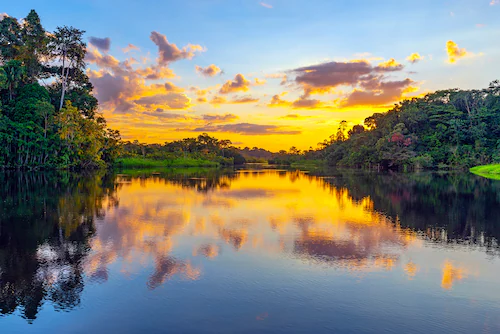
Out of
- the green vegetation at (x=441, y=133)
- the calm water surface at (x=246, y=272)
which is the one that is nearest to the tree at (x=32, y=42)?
the calm water surface at (x=246, y=272)

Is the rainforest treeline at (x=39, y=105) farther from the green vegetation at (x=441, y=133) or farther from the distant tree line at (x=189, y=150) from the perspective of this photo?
the green vegetation at (x=441, y=133)

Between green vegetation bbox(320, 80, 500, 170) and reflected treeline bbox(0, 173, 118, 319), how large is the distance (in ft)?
208

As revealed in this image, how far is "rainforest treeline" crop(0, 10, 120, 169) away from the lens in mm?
45406

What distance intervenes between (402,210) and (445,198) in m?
6.60

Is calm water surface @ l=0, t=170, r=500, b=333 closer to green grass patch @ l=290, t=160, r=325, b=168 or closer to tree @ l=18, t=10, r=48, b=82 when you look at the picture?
tree @ l=18, t=10, r=48, b=82

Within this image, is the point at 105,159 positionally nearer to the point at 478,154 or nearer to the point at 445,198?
the point at 445,198

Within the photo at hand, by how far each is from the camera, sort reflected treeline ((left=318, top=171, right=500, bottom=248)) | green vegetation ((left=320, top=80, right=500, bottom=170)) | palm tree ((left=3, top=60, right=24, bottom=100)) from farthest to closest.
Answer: green vegetation ((left=320, top=80, right=500, bottom=170)), palm tree ((left=3, top=60, right=24, bottom=100)), reflected treeline ((left=318, top=171, right=500, bottom=248))

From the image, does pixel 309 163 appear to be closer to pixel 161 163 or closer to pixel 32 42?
pixel 161 163

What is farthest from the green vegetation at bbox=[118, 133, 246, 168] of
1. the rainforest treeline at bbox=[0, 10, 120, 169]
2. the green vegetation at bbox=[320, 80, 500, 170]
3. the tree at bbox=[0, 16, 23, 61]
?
the green vegetation at bbox=[320, 80, 500, 170]

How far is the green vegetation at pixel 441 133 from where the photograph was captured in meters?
65.4

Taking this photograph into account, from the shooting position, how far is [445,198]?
22.2 m

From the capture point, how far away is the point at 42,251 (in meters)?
9.41

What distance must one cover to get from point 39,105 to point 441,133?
66.4 m

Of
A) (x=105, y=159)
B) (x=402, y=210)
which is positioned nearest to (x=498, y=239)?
(x=402, y=210)
